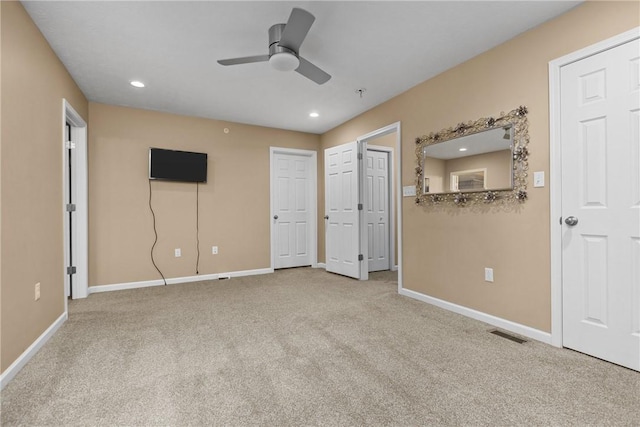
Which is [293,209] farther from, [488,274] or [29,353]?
[29,353]

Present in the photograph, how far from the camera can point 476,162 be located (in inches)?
108

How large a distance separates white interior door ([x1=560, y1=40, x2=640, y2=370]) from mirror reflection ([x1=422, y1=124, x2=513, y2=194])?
1.38ft

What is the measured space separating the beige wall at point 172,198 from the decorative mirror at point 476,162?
2.68 metres


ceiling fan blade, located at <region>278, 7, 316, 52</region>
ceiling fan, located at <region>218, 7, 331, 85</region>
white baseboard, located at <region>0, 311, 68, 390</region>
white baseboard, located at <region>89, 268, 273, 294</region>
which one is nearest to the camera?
white baseboard, located at <region>0, 311, 68, 390</region>

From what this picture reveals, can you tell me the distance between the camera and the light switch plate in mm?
3418

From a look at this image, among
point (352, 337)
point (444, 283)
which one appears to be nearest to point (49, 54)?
point (352, 337)

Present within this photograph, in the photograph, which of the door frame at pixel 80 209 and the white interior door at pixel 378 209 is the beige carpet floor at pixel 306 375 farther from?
the white interior door at pixel 378 209

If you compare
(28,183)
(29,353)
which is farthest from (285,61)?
(29,353)

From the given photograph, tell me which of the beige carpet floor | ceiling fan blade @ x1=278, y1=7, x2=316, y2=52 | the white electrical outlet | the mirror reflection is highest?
ceiling fan blade @ x1=278, y1=7, x2=316, y2=52

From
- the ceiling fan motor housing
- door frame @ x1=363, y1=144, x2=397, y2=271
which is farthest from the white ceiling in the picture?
door frame @ x1=363, y1=144, x2=397, y2=271

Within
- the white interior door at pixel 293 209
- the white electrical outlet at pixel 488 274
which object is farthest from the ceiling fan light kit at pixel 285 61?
the white interior door at pixel 293 209

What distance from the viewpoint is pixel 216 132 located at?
456cm

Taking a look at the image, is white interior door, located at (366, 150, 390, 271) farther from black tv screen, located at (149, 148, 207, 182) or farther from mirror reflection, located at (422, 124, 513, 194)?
black tv screen, located at (149, 148, 207, 182)

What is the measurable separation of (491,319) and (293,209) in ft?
11.5
